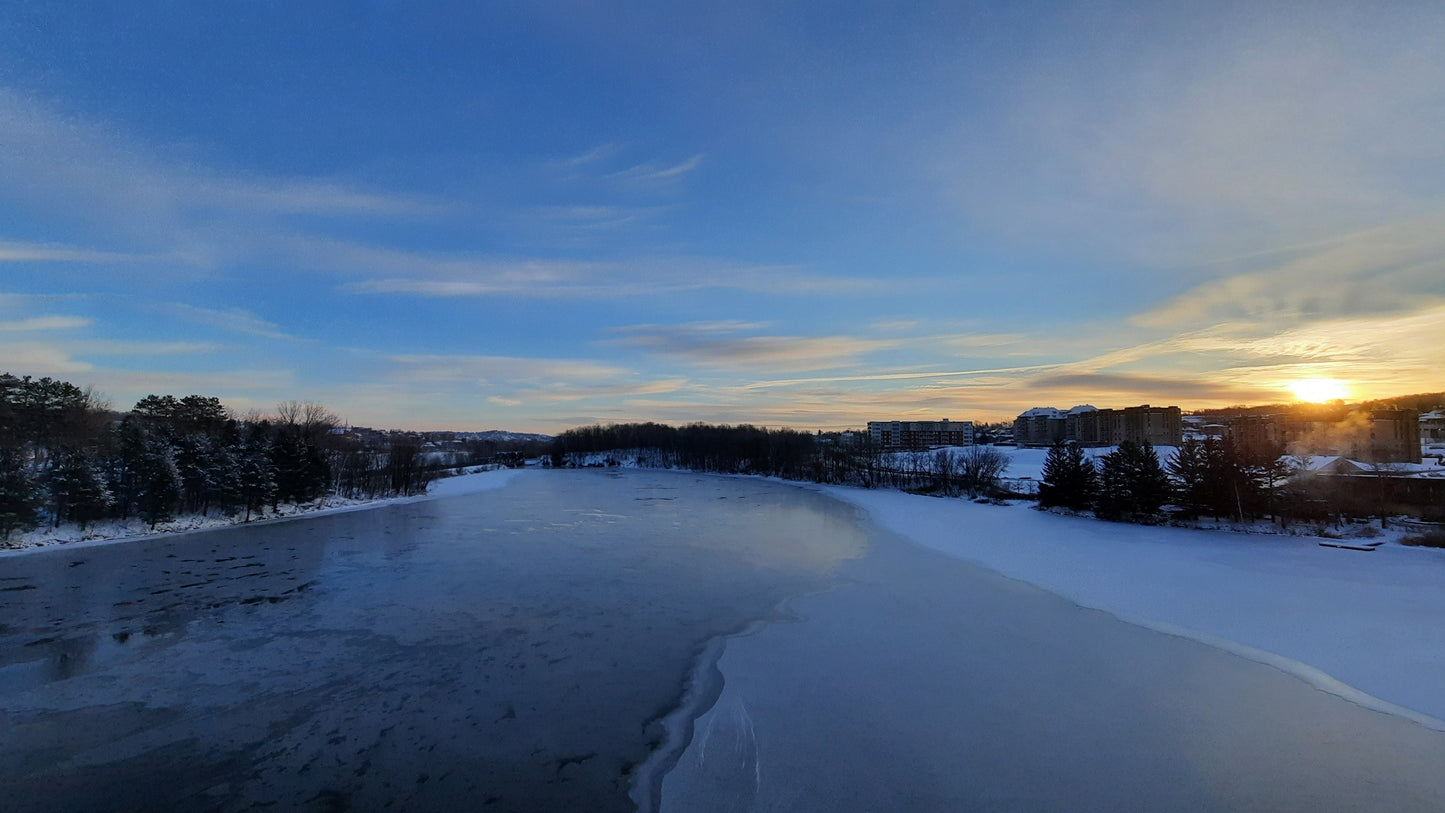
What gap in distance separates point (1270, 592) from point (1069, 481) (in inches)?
629

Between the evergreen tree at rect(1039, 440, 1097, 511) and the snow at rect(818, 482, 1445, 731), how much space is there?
13.6 ft

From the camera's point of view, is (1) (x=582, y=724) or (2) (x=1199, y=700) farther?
(2) (x=1199, y=700)

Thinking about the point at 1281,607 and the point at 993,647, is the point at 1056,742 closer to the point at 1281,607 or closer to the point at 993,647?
the point at 993,647

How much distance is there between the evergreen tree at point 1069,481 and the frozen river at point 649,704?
16792 mm

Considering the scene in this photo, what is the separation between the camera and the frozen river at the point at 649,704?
4973 millimetres

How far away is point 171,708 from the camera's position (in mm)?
6723

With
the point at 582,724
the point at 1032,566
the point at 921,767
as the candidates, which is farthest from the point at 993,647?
the point at 1032,566

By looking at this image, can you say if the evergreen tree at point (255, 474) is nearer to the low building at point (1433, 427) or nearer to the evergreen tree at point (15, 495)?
the evergreen tree at point (15, 495)

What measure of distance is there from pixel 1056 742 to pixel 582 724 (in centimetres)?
470

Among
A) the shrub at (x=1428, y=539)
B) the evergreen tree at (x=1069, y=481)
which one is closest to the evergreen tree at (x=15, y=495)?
the evergreen tree at (x=1069, y=481)

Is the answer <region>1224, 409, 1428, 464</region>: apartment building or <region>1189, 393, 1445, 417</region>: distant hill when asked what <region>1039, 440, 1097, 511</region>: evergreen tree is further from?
<region>1189, 393, 1445, 417</region>: distant hill

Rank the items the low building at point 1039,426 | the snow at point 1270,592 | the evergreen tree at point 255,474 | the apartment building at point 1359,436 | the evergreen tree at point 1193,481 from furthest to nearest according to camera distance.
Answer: the low building at point 1039,426
the apartment building at point 1359,436
the evergreen tree at point 255,474
the evergreen tree at point 1193,481
the snow at point 1270,592

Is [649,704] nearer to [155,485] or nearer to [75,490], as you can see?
[75,490]

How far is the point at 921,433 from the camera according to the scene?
12462 centimetres
